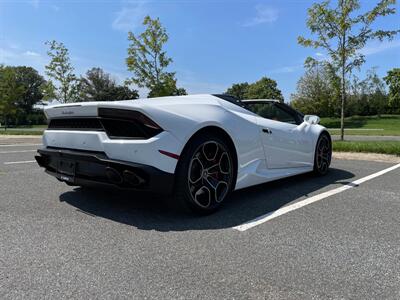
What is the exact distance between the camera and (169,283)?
190 cm

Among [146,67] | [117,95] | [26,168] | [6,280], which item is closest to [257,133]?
[6,280]

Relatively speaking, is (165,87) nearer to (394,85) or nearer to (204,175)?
(204,175)

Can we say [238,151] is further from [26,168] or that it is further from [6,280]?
[26,168]

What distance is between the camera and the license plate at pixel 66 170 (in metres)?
3.15

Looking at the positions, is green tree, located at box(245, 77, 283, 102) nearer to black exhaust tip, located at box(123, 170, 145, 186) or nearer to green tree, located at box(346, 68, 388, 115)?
green tree, located at box(346, 68, 388, 115)

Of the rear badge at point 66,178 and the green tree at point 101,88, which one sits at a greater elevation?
the green tree at point 101,88

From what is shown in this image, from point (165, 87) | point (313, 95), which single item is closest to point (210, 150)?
point (165, 87)

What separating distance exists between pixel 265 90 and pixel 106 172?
69.0 metres

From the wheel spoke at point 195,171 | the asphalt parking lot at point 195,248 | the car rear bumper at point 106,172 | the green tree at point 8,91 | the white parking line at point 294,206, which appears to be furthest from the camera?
the green tree at point 8,91

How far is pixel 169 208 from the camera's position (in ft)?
11.1

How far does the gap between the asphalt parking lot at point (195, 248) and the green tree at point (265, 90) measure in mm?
66734

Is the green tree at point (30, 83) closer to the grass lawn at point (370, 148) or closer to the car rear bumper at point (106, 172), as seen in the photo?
the grass lawn at point (370, 148)

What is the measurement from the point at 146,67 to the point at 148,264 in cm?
1843

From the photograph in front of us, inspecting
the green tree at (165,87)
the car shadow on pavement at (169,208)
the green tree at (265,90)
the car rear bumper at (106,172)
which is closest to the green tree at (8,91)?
the green tree at (165,87)
